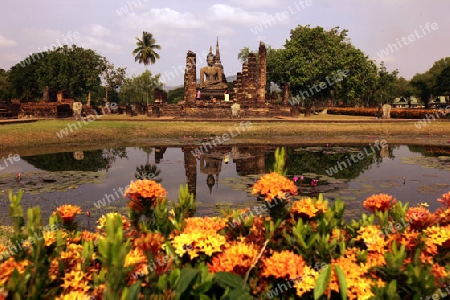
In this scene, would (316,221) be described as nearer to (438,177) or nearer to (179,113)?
(438,177)

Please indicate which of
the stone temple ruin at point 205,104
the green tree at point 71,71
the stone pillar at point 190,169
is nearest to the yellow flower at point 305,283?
the stone pillar at point 190,169

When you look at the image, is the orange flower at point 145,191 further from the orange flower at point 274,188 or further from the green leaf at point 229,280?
the green leaf at point 229,280

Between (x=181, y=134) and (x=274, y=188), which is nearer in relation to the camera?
(x=274, y=188)

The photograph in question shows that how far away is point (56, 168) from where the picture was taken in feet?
37.4

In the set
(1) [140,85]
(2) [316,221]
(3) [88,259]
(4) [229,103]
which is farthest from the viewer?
(1) [140,85]

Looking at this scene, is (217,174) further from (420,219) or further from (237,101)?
(237,101)

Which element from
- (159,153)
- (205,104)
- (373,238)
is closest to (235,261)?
(373,238)

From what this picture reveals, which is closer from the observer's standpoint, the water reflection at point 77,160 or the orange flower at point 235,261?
the orange flower at point 235,261

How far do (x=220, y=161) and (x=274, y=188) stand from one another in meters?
10.6

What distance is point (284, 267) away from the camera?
5.72 ft

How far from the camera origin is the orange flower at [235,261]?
1844mm

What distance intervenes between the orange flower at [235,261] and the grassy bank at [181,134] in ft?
50.8

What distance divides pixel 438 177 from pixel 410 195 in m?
2.73

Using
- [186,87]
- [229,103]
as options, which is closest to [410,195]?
[229,103]
